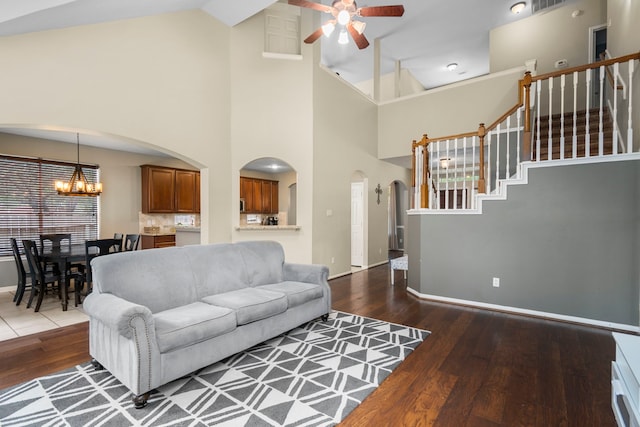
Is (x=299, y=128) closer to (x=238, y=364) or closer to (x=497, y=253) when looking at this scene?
(x=497, y=253)

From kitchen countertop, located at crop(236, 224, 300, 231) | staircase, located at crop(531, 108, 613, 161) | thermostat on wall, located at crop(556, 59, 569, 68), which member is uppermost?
thermostat on wall, located at crop(556, 59, 569, 68)

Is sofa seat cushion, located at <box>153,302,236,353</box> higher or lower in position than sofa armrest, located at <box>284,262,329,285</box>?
lower

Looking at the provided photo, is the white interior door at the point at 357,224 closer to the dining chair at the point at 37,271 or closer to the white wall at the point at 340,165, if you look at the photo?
the white wall at the point at 340,165

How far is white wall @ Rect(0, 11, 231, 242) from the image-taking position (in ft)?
11.2

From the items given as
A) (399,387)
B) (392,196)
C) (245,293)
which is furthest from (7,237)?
(392,196)

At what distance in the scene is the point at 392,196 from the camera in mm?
10617

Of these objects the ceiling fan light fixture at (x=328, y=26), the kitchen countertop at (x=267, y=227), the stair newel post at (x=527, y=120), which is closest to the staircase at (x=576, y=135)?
the stair newel post at (x=527, y=120)

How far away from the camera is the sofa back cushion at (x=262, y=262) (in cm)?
351

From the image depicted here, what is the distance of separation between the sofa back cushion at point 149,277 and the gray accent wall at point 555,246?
3406 millimetres

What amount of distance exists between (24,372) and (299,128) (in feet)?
15.5

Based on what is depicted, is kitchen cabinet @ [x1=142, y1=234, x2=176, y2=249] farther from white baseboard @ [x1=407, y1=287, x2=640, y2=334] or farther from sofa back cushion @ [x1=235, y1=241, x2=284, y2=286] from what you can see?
white baseboard @ [x1=407, y1=287, x2=640, y2=334]

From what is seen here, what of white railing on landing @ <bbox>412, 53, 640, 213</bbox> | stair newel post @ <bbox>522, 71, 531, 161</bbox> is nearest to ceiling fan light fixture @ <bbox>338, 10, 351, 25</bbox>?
white railing on landing @ <bbox>412, 53, 640, 213</bbox>

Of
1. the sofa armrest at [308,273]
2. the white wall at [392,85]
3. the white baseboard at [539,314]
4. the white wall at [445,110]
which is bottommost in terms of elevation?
the white baseboard at [539,314]

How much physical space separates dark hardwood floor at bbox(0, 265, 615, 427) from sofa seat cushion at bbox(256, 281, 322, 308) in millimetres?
929
